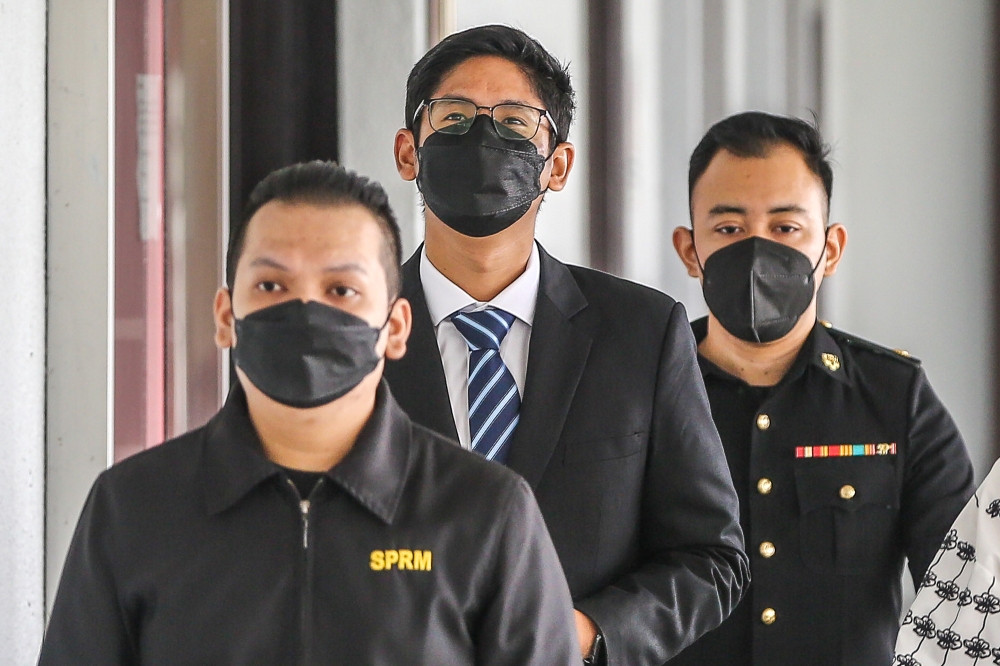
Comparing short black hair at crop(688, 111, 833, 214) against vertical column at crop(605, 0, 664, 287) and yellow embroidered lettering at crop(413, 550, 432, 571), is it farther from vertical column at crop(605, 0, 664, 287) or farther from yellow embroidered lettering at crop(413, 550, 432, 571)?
yellow embroidered lettering at crop(413, 550, 432, 571)

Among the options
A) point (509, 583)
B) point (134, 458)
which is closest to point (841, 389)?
point (509, 583)

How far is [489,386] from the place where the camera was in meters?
1.68

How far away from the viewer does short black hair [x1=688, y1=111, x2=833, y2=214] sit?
7.18 feet

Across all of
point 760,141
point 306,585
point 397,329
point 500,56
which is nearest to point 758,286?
point 760,141

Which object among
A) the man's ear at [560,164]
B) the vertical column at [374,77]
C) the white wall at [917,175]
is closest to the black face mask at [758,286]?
the man's ear at [560,164]

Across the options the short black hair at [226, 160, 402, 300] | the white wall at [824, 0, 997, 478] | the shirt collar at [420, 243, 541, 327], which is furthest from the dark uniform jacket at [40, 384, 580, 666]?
the white wall at [824, 0, 997, 478]

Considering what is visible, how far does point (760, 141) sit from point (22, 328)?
1.41 m

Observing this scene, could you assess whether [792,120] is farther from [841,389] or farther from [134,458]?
[134,458]

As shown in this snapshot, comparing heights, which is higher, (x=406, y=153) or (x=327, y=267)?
(x=406, y=153)

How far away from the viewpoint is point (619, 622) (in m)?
1.56

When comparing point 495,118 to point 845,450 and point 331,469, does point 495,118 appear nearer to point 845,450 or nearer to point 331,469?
point 331,469

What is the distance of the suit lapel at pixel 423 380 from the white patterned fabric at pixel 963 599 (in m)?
0.85

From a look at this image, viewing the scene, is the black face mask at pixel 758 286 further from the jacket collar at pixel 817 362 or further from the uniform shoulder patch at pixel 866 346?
the uniform shoulder patch at pixel 866 346

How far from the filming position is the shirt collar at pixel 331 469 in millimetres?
1287
